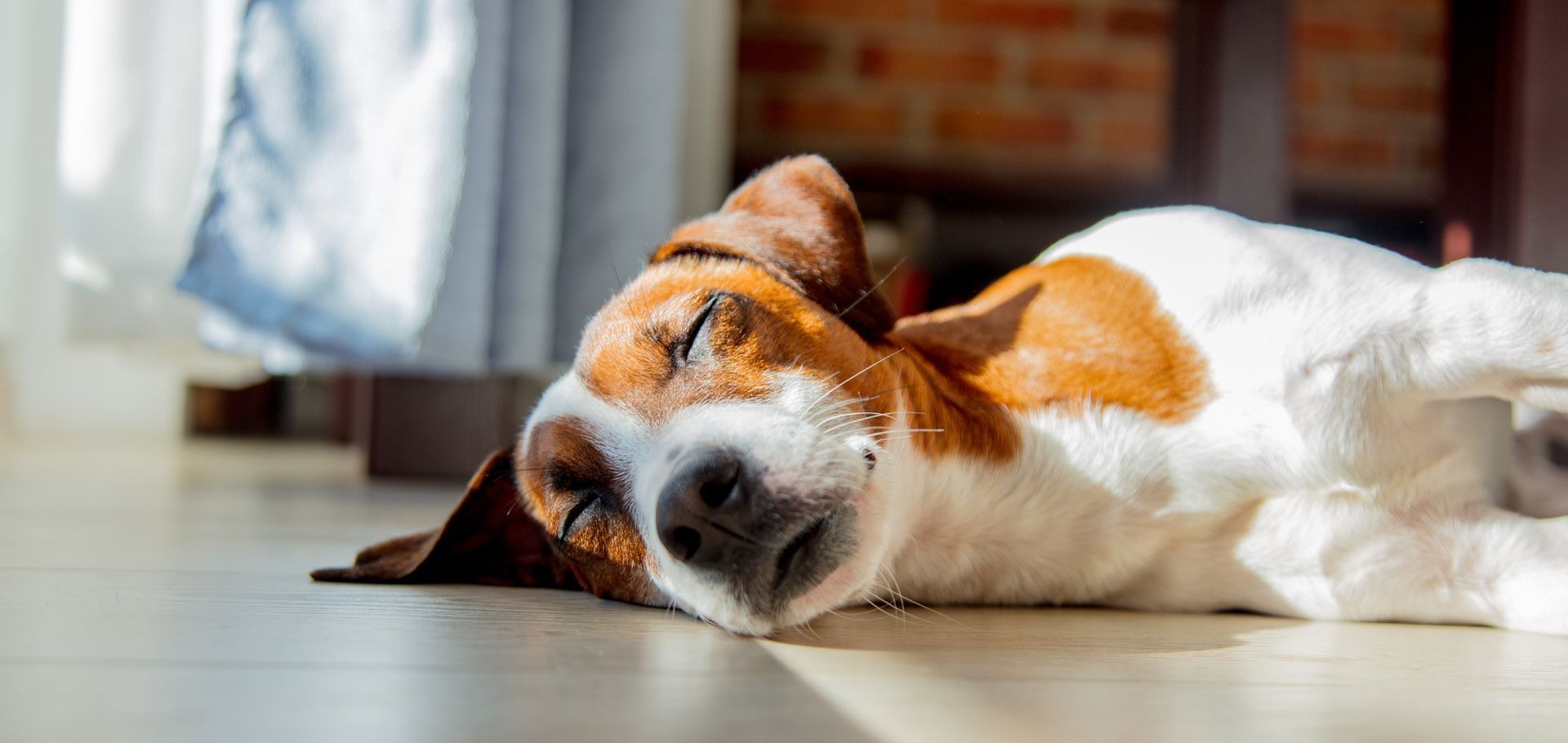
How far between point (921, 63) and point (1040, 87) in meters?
0.52

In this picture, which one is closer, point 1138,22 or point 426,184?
point 426,184

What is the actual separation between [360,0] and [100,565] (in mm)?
1299

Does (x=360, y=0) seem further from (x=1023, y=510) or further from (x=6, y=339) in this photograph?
(x=6, y=339)

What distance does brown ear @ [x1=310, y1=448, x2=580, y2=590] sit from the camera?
1.46 metres

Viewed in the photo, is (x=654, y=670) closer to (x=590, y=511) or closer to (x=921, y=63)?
(x=590, y=511)

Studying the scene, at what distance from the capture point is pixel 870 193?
488 centimetres

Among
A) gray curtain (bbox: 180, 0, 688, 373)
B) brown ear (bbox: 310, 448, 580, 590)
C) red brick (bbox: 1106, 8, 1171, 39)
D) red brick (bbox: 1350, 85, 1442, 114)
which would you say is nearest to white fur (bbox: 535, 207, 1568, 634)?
brown ear (bbox: 310, 448, 580, 590)

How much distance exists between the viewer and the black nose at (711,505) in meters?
1.13

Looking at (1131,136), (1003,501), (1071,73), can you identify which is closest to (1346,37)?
(1131,136)

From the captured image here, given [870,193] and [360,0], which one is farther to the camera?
[870,193]

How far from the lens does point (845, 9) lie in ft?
16.5

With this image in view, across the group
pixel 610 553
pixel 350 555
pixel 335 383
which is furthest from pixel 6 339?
pixel 610 553

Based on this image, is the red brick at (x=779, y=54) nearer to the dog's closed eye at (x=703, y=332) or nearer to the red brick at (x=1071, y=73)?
the red brick at (x=1071, y=73)

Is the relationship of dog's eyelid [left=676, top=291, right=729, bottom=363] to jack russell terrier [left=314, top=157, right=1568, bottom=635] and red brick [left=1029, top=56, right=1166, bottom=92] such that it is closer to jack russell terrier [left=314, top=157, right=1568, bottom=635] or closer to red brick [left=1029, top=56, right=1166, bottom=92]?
jack russell terrier [left=314, top=157, right=1568, bottom=635]
